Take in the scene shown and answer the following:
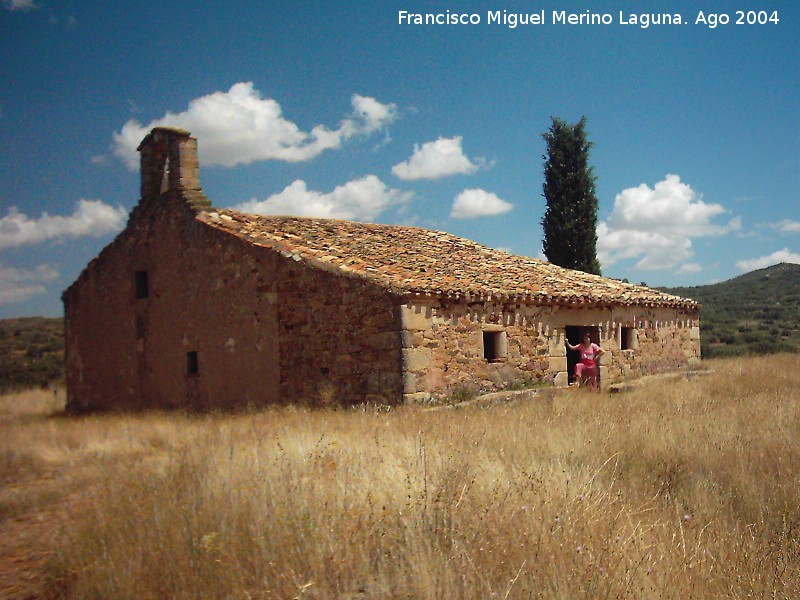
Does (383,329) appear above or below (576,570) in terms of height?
above

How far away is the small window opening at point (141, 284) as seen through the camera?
16248 mm

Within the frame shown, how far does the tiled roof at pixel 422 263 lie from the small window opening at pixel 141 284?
2.60m

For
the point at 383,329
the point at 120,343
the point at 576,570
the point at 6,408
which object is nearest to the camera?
the point at 576,570

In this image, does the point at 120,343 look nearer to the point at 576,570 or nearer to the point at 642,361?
the point at 642,361

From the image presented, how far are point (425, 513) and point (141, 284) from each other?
42.5 ft

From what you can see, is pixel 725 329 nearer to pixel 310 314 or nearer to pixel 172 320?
pixel 310 314

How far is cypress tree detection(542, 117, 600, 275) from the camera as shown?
88.7 feet

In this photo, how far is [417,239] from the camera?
18.1 meters

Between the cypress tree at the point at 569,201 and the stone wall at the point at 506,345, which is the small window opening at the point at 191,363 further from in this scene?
the cypress tree at the point at 569,201

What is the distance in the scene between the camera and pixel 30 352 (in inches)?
1250

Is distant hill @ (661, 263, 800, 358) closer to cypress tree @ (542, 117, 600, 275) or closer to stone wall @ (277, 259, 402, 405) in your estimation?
cypress tree @ (542, 117, 600, 275)

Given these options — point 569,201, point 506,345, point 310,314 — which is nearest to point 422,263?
point 506,345

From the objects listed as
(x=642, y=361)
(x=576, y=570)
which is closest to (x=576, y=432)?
(x=576, y=570)

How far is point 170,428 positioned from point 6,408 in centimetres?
898
